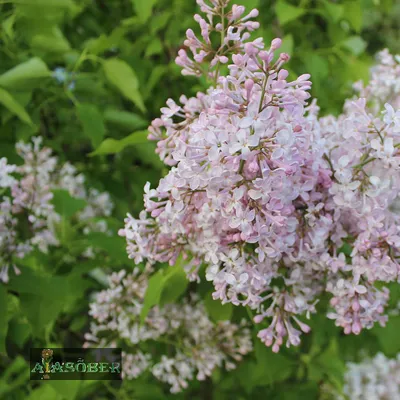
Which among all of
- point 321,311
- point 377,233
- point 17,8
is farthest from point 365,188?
point 17,8

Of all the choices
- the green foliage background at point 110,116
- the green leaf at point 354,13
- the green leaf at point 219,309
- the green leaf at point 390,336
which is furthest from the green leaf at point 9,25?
the green leaf at point 390,336

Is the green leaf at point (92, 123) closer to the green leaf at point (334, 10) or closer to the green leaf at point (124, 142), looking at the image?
the green leaf at point (124, 142)

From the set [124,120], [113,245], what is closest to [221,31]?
[113,245]

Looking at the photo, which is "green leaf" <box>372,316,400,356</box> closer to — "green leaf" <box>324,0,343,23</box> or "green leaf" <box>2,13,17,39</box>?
"green leaf" <box>324,0,343,23</box>

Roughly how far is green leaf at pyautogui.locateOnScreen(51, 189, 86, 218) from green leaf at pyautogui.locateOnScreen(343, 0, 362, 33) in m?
1.22

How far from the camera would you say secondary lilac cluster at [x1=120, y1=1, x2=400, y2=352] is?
0.89 meters

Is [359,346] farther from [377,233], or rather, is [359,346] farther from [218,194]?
[218,194]

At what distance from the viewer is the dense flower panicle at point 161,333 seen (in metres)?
1.59

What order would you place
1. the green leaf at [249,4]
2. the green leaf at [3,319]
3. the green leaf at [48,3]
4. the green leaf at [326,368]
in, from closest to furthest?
the green leaf at [3,319] → the green leaf at [249,4] → the green leaf at [48,3] → the green leaf at [326,368]

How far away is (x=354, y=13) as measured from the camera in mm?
1932

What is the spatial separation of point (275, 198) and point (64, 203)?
106cm

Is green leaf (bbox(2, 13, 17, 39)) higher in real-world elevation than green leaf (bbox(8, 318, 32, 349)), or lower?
higher

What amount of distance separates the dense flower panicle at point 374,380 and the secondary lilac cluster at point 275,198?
4.93ft

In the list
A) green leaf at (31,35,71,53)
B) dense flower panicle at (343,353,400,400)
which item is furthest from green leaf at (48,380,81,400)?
dense flower panicle at (343,353,400,400)
